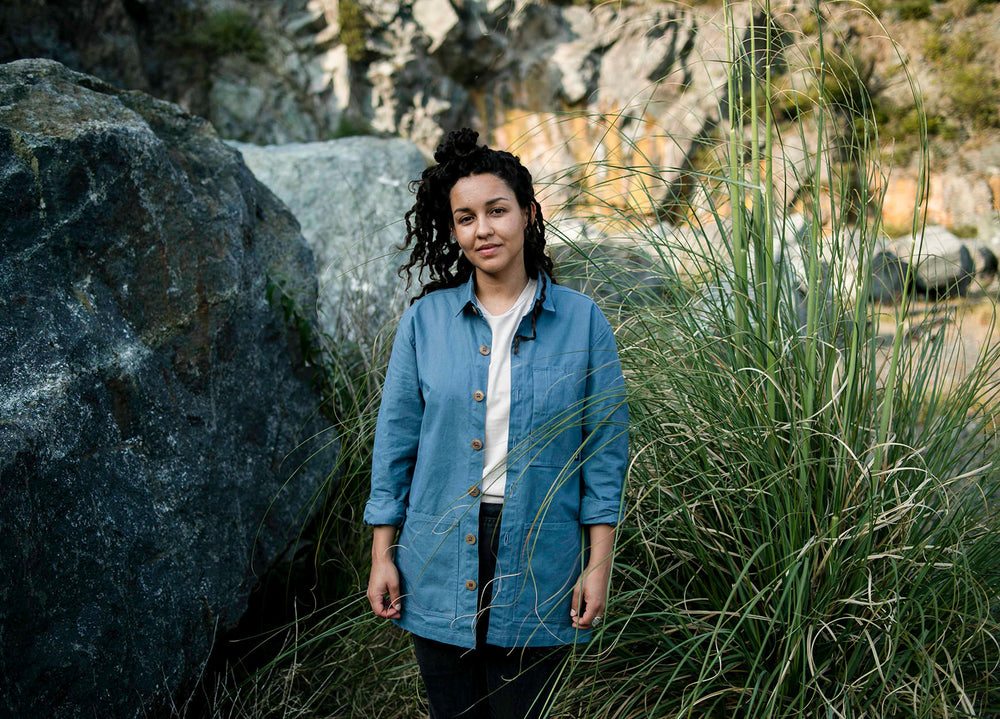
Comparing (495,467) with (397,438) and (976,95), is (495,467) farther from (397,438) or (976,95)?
(976,95)

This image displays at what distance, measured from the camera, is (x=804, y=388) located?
1.63m

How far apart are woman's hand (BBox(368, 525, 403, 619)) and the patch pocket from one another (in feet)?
0.07

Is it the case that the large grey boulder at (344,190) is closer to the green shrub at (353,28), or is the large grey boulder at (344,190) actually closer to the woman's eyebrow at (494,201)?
the woman's eyebrow at (494,201)

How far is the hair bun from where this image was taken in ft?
4.99

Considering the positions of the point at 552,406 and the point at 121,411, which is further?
the point at 121,411

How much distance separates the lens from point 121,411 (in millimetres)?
1805

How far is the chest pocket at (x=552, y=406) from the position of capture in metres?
1.42

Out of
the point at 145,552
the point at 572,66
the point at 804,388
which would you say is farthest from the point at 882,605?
the point at 572,66

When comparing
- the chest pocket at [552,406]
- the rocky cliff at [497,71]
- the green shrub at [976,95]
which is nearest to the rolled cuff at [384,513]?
the chest pocket at [552,406]

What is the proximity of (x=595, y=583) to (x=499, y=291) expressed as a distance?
56 centimetres

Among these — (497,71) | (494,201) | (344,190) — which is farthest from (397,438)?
(497,71)

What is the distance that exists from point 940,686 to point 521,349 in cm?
94

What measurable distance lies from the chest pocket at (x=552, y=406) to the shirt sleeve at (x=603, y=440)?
0.03 m

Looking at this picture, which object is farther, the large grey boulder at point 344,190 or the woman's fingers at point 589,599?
the large grey boulder at point 344,190
